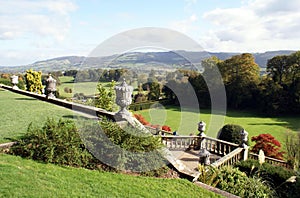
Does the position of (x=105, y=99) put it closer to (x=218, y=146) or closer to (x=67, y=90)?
(x=218, y=146)

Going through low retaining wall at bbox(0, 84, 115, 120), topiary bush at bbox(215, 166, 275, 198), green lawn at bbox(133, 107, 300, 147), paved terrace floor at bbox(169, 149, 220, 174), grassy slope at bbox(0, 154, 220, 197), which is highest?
low retaining wall at bbox(0, 84, 115, 120)

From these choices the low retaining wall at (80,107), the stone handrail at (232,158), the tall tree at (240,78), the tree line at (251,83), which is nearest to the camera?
the low retaining wall at (80,107)

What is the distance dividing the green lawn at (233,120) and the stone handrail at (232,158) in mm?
12433

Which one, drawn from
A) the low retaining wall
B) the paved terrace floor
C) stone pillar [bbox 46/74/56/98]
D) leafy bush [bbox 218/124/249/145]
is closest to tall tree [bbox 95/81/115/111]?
the low retaining wall

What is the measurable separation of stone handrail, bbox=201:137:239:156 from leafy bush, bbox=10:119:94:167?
22.5 ft

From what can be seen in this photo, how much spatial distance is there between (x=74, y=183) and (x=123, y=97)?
3.25 meters

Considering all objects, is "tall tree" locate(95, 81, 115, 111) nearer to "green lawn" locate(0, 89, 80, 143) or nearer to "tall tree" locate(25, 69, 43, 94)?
"green lawn" locate(0, 89, 80, 143)

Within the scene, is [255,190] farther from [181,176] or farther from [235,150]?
[235,150]

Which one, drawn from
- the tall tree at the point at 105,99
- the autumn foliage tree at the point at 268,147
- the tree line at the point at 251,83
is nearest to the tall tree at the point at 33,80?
the tall tree at the point at 105,99

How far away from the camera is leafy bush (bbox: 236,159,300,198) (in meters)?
7.27

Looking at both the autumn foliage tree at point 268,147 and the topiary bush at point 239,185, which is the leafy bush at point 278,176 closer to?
the topiary bush at point 239,185

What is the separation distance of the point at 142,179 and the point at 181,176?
1.19 meters

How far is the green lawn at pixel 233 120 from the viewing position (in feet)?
82.8

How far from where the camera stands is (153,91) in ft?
94.0
